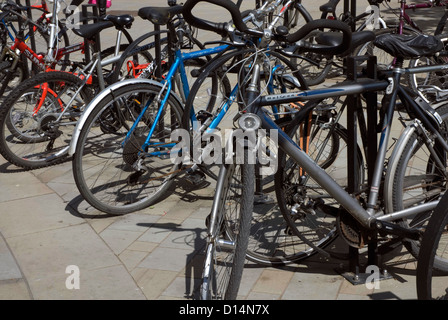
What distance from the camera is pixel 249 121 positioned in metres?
3.39

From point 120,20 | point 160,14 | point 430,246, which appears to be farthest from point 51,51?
point 430,246

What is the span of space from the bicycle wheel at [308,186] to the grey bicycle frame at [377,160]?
0.56 ft

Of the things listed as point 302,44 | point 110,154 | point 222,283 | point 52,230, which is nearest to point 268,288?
point 222,283

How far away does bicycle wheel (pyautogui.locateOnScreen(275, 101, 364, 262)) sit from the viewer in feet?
13.1

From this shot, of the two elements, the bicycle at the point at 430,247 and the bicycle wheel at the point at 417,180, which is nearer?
the bicycle at the point at 430,247

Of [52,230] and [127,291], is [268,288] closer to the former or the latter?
[127,291]

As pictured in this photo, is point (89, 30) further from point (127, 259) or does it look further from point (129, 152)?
point (127, 259)

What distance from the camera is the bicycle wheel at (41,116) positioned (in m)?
5.95

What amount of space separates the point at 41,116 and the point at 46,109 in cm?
8

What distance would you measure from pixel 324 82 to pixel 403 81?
37.8 inches

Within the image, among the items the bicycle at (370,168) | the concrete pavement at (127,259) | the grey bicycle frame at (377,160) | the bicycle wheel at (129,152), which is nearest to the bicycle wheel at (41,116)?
the concrete pavement at (127,259)

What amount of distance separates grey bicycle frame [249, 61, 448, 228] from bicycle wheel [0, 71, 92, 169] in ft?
9.49

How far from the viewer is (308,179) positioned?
410 centimetres

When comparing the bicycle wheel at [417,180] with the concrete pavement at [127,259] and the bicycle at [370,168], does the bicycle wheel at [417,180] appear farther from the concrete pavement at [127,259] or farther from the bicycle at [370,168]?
the concrete pavement at [127,259]
